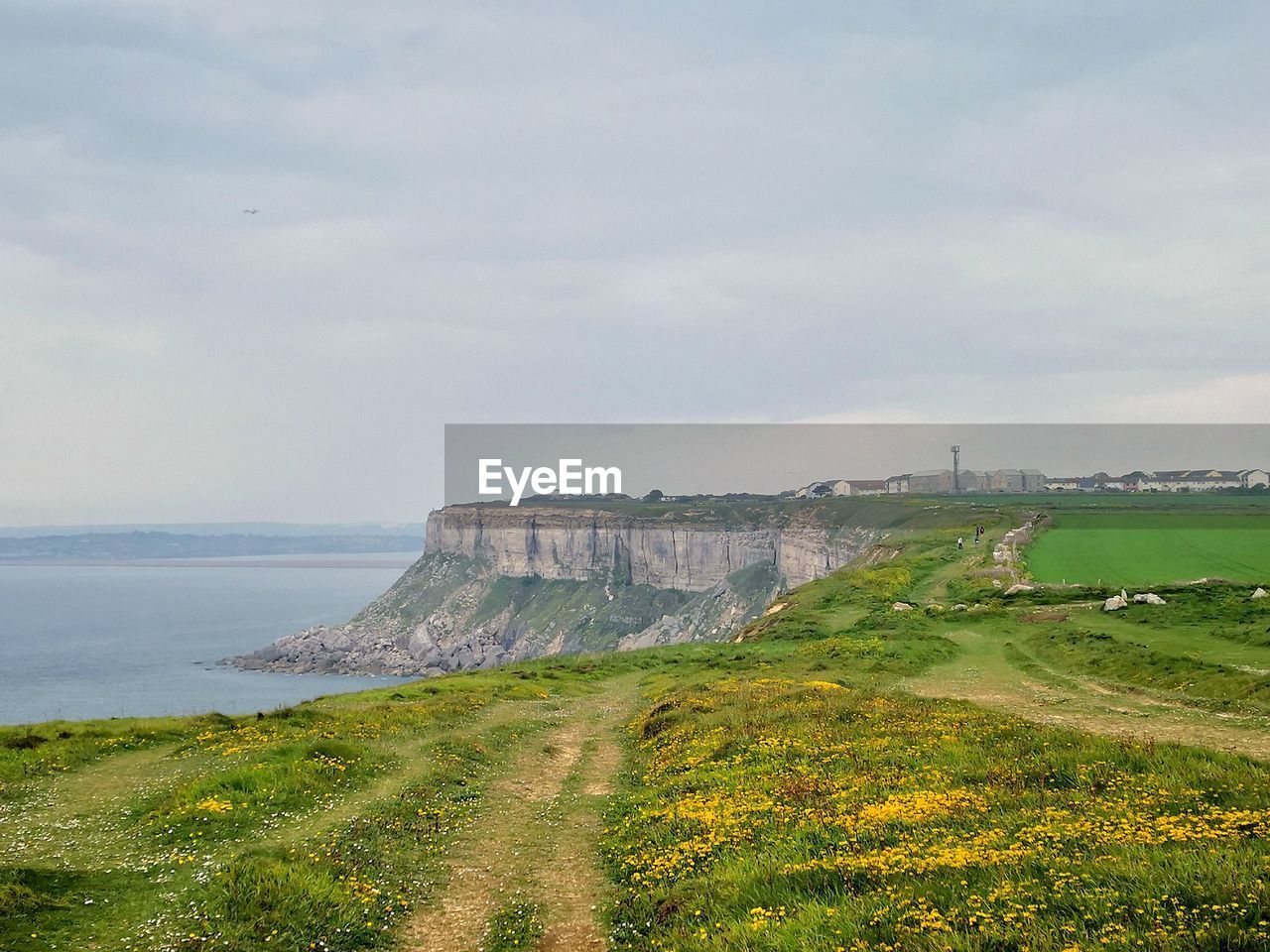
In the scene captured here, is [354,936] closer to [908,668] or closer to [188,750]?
[188,750]

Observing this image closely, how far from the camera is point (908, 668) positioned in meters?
40.1

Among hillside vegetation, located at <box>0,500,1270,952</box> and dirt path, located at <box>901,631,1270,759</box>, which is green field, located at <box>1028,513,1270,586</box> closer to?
dirt path, located at <box>901,631,1270,759</box>

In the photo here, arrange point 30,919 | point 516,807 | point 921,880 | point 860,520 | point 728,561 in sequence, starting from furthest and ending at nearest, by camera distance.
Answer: point 728,561 → point 860,520 → point 516,807 → point 30,919 → point 921,880

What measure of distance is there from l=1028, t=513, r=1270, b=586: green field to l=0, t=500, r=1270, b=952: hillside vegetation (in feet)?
104

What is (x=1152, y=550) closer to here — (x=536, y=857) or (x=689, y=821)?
(x=689, y=821)

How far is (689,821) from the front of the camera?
17.0 m

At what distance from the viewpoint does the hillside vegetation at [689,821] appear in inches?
426

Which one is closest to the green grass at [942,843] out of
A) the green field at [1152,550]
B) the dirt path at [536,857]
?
the dirt path at [536,857]

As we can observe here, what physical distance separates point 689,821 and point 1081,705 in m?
18.8

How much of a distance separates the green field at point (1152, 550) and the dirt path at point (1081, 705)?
29690 millimetres

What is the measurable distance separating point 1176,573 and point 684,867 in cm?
6547

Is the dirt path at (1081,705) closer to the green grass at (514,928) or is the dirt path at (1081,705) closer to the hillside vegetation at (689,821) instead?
the hillside vegetation at (689,821)

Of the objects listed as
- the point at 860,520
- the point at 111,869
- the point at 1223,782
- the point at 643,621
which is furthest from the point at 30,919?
the point at 643,621

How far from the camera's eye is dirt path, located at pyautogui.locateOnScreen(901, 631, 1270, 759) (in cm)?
2212
